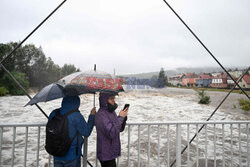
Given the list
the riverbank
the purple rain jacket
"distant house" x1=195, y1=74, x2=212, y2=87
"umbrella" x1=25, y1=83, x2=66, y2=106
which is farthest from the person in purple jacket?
"distant house" x1=195, y1=74, x2=212, y2=87

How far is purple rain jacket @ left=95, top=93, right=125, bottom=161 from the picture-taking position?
1549 millimetres

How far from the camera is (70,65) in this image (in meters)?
73.4

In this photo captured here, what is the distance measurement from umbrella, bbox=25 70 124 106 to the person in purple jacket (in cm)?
11

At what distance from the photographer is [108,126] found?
1541mm

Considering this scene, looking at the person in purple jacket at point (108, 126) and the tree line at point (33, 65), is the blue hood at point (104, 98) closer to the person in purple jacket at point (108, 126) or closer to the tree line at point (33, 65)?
the person in purple jacket at point (108, 126)

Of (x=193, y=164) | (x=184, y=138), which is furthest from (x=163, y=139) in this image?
(x=193, y=164)

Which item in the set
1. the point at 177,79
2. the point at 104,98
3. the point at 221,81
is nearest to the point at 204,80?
the point at 221,81

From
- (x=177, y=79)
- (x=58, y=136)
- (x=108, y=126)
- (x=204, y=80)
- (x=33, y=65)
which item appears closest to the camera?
(x=58, y=136)

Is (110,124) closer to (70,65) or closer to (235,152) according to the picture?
(235,152)

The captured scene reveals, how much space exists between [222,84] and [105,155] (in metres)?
48.9

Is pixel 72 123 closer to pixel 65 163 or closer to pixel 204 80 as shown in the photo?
pixel 65 163

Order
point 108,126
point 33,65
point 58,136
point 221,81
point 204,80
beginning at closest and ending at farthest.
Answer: point 58,136
point 108,126
point 221,81
point 33,65
point 204,80

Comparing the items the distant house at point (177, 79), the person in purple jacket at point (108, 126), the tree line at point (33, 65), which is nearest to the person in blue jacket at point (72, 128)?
the person in purple jacket at point (108, 126)

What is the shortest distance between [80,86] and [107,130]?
0.53 meters
